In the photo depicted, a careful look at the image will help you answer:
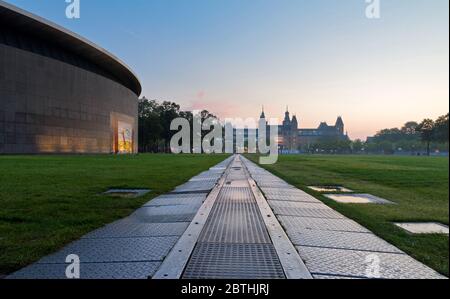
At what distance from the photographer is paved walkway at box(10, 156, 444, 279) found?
12.9ft

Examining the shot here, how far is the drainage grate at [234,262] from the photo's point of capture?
3.86m

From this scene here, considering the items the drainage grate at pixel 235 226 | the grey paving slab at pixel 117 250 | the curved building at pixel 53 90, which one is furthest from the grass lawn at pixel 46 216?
the curved building at pixel 53 90

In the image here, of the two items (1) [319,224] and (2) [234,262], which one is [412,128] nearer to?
(1) [319,224]

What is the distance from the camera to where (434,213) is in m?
7.86

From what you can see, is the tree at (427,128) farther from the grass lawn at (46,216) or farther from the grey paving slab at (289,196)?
the grass lawn at (46,216)

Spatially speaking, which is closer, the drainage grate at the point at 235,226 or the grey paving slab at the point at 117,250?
the grey paving slab at the point at 117,250

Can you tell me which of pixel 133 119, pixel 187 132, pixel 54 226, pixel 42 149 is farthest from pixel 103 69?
pixel 54 226

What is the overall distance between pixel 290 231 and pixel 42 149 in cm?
5378

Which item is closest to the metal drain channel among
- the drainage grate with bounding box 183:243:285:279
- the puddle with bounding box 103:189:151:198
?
the drainage grate with bounding box 183:243:285:279

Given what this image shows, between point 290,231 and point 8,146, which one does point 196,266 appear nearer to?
point 290,231

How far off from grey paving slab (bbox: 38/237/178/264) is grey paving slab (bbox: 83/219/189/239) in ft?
0.85

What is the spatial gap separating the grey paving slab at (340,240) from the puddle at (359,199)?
4056 millimetres

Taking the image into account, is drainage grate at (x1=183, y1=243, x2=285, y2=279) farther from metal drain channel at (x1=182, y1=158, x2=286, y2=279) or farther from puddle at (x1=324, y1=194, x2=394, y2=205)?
puddle at (x1=324, y1=194, x2=394, y2=205)

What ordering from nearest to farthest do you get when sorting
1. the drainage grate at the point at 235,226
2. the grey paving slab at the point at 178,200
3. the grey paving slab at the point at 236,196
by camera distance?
the drainage grate at the point at 235,226
the grey paving slab at the point at 178,200
the grey paving slab at the point at 236,196
